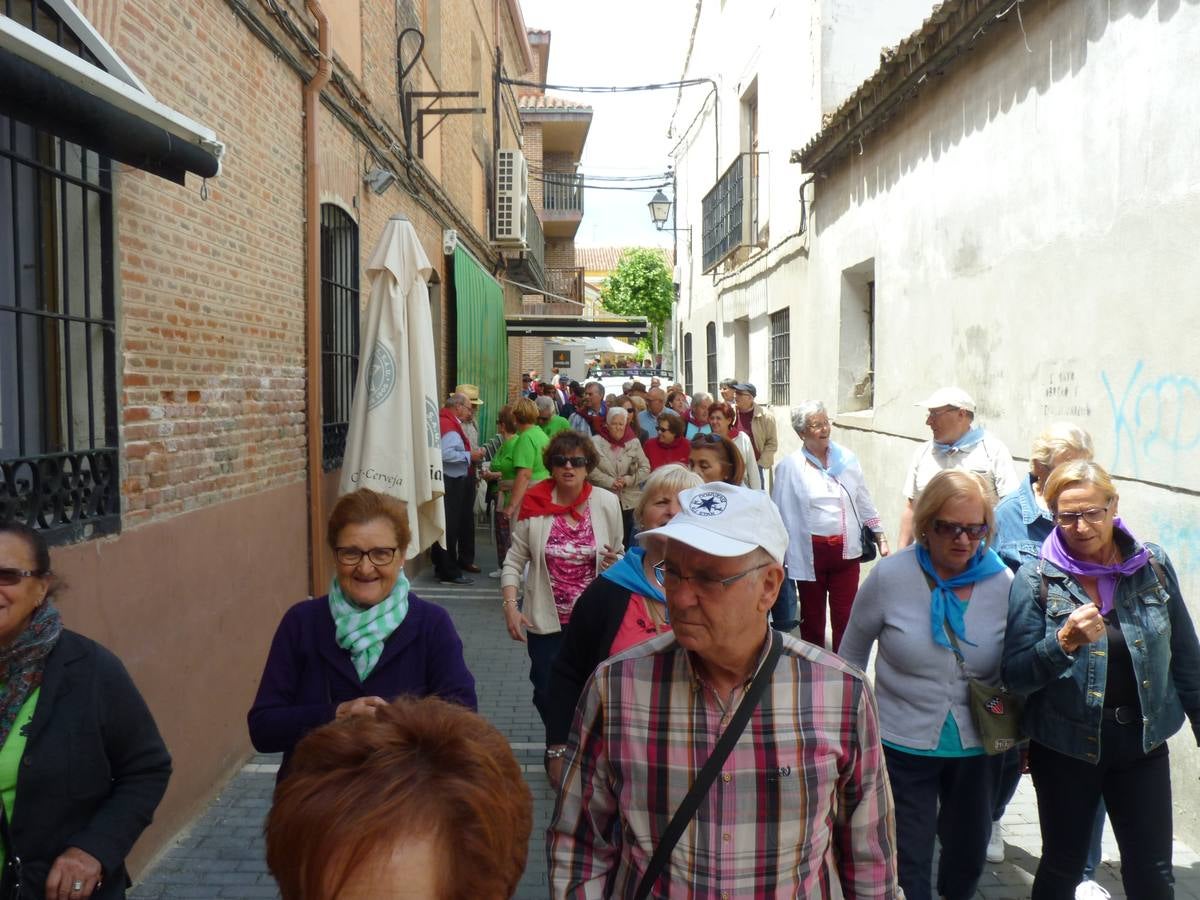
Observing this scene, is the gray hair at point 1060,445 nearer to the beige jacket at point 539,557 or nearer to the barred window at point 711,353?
the beige jacket at point 539,557

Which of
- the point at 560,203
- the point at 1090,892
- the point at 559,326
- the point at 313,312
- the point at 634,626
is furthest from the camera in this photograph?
the point at 560,203

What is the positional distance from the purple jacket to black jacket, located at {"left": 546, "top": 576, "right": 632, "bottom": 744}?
0.51m

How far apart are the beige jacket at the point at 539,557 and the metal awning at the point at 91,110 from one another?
2194mm

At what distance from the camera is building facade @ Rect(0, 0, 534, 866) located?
13.2 feet

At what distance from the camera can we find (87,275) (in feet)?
14.3

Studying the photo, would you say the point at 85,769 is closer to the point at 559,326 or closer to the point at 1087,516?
→ the point at 1087,516

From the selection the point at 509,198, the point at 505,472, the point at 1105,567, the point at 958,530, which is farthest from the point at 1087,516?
the point at 509,198

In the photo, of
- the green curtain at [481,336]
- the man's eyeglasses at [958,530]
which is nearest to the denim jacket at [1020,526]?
the man's eyeglasses at [958,530]

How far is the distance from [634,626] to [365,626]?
35.8 inches

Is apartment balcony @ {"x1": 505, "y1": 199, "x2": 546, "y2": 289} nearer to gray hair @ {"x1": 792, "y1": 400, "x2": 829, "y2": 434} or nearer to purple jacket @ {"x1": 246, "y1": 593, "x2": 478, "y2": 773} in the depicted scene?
gray hair @ {"x1": 792, "y1": 400, "x2": 829, "y2": 434}

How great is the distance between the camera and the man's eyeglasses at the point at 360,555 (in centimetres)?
327

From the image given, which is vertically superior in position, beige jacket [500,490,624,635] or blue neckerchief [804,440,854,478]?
blue neckerchief [804,440,854,478]

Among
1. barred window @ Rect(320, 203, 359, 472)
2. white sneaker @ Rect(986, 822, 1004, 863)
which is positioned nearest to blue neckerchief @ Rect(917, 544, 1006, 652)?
white sneaker @ Rect(986, 822, 1004, 863)

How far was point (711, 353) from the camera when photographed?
22016 mm
